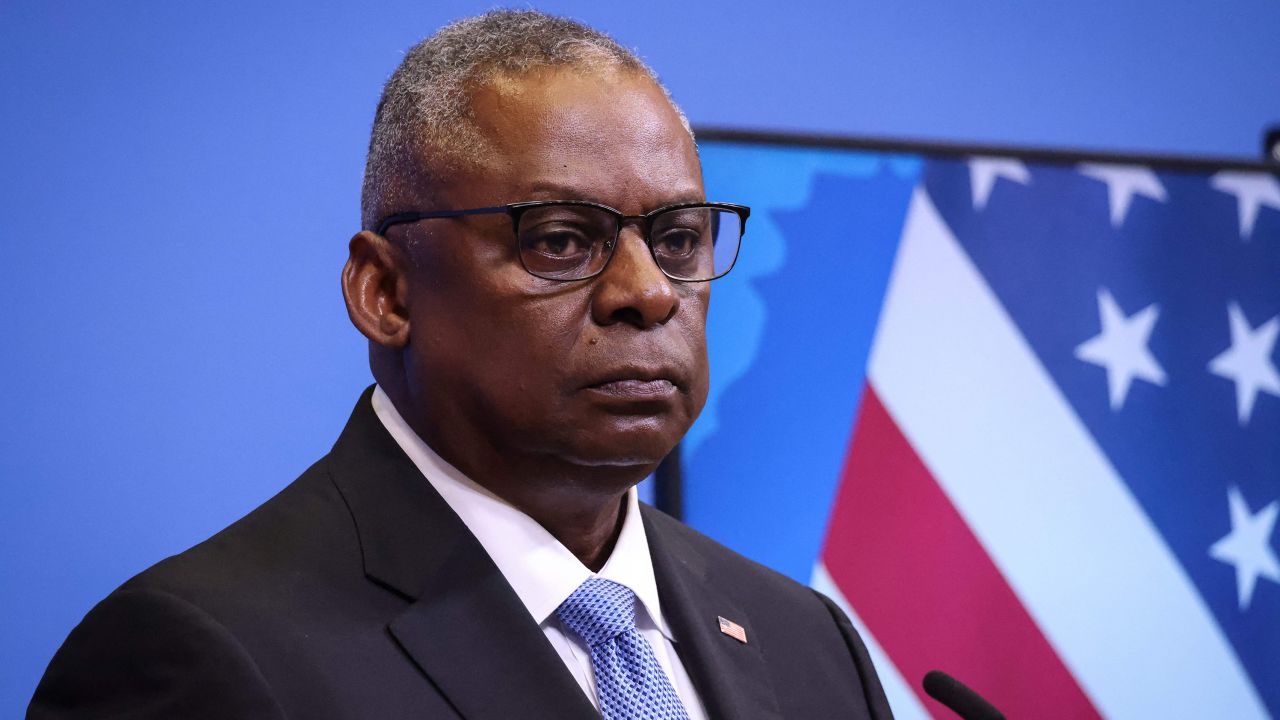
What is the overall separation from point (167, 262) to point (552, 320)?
108 centimetres

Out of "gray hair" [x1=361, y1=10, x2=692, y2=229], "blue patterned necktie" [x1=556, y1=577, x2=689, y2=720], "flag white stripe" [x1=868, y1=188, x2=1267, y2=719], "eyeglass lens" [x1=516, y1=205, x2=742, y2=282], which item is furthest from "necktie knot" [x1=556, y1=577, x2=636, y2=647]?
"flag white stripe" [x1=868, y1=188, x2=1267, y2=719]

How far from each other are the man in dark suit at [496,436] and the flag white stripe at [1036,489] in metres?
1.07

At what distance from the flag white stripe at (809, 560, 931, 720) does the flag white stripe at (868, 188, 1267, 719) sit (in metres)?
0.28

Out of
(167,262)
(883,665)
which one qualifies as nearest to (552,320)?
(167,262)

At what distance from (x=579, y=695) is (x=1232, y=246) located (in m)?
1.93

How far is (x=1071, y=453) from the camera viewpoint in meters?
2.50

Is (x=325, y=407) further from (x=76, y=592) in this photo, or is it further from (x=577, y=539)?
(x=577, y=539)

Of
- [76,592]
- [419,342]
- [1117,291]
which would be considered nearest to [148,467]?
[76,592]

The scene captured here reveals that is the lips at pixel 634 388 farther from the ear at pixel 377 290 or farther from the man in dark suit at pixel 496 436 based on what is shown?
the ear at pixel 377 290

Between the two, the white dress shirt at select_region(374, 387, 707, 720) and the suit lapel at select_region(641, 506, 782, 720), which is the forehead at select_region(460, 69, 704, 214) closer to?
the white dress shirt at select_region(374, 387, 707, 720)

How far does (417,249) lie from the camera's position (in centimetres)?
136

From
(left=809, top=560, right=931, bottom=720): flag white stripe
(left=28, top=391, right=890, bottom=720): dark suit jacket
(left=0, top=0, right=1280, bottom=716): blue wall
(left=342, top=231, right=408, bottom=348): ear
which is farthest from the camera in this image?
(left=809, top=560, right=931, bottom=720): flag white stripe

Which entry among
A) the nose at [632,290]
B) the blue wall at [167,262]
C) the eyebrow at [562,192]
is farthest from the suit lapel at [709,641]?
the blue wall at [167,262]

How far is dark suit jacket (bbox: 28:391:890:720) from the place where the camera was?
1140mm
